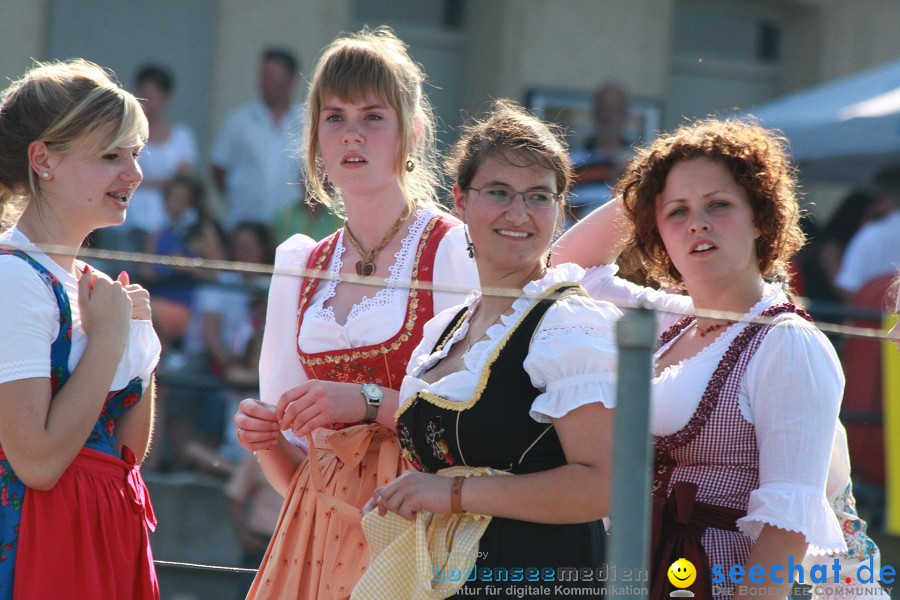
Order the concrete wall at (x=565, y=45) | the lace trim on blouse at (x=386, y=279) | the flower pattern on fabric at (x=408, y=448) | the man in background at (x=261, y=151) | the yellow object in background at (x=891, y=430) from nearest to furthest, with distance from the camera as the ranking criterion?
the flower pattern on fabric at (x=408, y=448), the lace trim on blouse at (x=386, y=279), the yellow object in background at (x=891, y=430), the man in background at (x=261, y=151), the concrete wall at (x=565, y=45)

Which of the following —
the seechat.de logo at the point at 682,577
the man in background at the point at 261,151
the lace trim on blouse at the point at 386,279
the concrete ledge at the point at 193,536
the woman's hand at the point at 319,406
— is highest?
the man in background at the point at 261,151

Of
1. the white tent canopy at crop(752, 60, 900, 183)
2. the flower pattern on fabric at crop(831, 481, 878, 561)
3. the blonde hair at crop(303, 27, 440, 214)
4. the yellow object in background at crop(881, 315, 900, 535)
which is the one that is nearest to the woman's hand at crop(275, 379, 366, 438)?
the blonde hair at crop(303, 27, 440, 214)

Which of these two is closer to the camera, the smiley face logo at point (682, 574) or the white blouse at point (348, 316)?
the smiley face logo at point (682, 574)

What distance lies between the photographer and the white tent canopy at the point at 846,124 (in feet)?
21.9

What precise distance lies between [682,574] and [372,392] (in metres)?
0.71

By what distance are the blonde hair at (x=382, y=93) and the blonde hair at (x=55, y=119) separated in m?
0.49

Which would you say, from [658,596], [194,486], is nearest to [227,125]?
[194,486]

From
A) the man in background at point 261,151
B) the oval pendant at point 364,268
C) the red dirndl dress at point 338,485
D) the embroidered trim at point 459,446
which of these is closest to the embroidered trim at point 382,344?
the red dirndl dress at point 338,485

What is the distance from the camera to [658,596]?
7.28ft

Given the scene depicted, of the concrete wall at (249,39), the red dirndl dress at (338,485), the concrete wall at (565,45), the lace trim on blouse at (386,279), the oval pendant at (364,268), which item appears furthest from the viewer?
the concrete wall at (565,45)

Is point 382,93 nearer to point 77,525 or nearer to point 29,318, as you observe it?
point 29,318

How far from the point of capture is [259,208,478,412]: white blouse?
2570mm

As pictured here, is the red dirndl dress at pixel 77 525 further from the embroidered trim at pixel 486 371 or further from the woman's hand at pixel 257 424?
the embroidered trim at pixel 486 371

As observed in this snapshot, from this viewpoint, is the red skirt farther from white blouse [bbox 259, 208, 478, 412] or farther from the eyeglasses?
the eyeglasses
